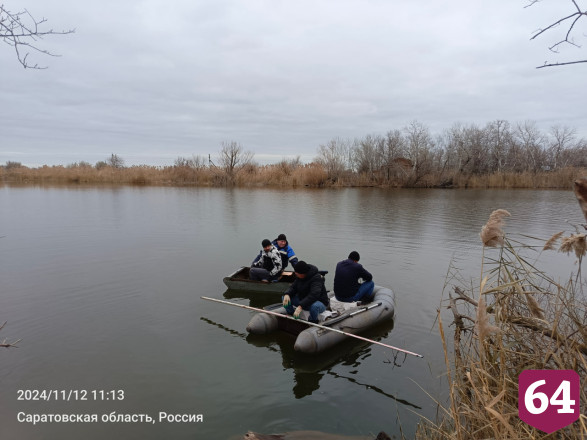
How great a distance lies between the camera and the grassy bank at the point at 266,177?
41094 mm

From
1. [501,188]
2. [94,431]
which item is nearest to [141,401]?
[94,431]

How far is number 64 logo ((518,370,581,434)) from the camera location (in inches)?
98.3

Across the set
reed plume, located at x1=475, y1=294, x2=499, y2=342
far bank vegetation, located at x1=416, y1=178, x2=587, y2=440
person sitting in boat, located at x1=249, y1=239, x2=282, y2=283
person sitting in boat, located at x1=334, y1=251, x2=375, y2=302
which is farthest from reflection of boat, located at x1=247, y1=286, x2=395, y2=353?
reed plume, located at x1=475, y1=294, x2=499, y2=342

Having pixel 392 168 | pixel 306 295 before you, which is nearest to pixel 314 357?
pixel 306 295

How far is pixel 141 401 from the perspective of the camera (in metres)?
5.14

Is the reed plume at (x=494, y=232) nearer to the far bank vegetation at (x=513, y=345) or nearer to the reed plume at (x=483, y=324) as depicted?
the far bank vegetation at (x=513, y=345)

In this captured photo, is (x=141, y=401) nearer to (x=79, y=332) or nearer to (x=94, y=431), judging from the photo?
(x=94, y=431)

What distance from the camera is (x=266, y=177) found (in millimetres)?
46312

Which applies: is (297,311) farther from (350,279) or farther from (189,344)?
(189,344)

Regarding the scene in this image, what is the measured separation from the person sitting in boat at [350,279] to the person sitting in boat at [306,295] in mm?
657

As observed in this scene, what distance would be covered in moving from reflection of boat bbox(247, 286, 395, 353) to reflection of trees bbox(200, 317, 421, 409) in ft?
0.53

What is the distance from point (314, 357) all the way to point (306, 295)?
1.14m

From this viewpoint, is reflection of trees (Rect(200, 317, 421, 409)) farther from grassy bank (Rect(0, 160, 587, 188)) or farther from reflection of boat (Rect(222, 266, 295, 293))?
grassy bank (Rect(0, 160, 587, 188))

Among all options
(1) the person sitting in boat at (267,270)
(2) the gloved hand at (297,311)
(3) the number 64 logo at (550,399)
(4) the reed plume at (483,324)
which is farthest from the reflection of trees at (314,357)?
(4) the reed plume at (483,324)
